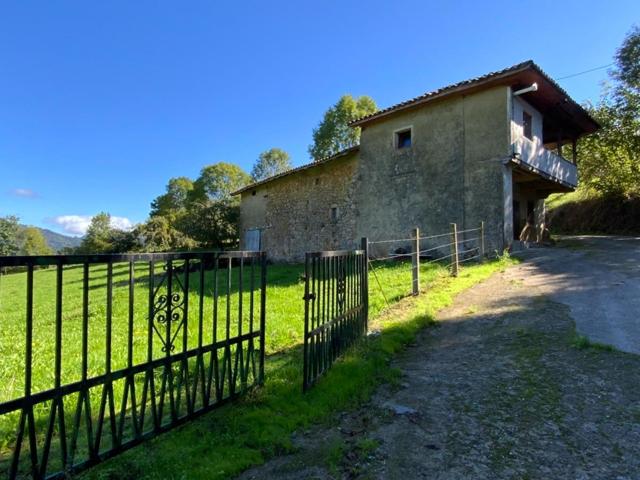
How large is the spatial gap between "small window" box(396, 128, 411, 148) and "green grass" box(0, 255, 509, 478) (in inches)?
263

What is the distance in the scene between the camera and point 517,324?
580 centimetres

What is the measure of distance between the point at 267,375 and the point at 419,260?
298 inches

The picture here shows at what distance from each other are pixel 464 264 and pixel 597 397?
848 cm

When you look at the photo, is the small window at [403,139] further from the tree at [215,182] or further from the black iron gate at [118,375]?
the tree at [215,182]

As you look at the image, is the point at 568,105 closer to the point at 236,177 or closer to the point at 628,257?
the point at 628,257

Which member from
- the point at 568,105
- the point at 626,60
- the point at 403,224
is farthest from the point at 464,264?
the point at 626,60

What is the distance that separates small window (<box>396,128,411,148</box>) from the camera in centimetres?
1470

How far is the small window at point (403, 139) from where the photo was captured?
1470cm

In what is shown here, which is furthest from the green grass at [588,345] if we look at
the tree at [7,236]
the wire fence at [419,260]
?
the tree at [7,236]

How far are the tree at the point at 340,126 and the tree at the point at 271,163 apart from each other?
14920mm

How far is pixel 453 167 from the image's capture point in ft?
43.1

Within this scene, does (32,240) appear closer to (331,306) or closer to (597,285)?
(331,306)

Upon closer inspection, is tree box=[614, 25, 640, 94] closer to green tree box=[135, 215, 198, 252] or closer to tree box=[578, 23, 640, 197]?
tree box=[578, 23, 640, 197]

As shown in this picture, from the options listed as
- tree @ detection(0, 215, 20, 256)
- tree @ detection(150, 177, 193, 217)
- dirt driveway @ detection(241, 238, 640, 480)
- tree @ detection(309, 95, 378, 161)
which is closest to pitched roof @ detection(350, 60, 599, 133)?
dirt driveway @ detection(241, 238, 640, 480)
